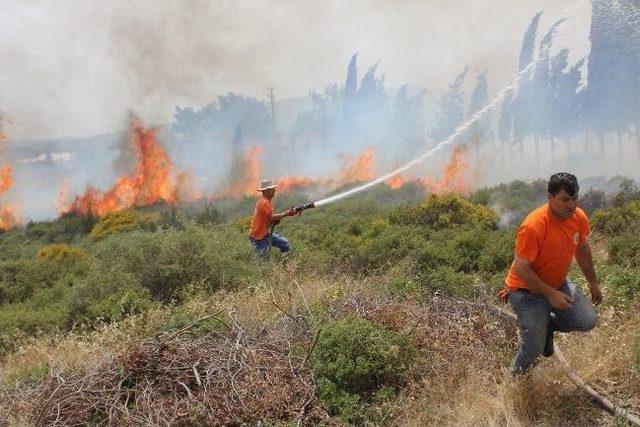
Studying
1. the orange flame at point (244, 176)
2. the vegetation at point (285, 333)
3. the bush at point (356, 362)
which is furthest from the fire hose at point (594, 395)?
the orange flame at point (244, 176)

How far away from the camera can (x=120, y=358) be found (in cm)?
494

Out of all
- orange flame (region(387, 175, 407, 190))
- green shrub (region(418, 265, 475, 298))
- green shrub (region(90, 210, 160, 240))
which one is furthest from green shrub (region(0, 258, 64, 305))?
orange flame (region(387, 175, 407, 190))

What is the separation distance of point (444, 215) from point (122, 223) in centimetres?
1409

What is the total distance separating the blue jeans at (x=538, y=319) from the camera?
423 centimetres

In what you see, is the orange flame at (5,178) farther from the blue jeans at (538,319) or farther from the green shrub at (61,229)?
the blue jeans at (538,319)

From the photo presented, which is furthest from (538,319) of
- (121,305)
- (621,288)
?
(121,305)

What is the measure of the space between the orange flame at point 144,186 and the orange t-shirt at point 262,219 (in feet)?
67.8

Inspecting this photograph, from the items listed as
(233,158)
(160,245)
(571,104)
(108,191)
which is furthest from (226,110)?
(160,245)

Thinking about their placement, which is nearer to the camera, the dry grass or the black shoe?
the dry grass

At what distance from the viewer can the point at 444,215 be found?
13.2 meters

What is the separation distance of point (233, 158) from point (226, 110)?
1268 centimetres

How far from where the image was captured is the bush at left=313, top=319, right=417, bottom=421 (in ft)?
15.3

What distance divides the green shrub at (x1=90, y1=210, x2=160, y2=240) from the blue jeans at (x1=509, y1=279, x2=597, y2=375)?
18.2 metres

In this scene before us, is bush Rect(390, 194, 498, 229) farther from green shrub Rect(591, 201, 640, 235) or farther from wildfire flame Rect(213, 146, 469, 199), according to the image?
wildfire flame Rect(213, 146, 469, 199)
